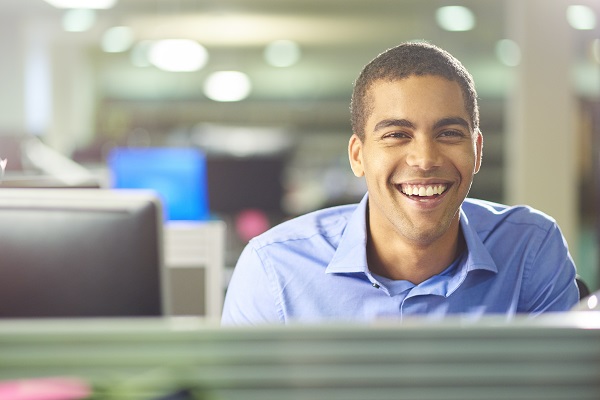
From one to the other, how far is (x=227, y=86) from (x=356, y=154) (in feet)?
30.3

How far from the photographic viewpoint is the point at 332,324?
1.76 ft

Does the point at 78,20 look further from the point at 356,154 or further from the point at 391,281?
the point at 391,281

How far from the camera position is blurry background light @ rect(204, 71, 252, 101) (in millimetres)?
10523

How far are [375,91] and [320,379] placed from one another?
956 millimetres

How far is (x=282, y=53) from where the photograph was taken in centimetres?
1037

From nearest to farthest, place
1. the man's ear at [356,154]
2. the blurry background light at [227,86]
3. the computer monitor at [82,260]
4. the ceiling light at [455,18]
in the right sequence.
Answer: the computer monitor at [82,260]
the man's ear at [356,154]
the ceiling light at [455,18]
the blurry background light at [227,86]

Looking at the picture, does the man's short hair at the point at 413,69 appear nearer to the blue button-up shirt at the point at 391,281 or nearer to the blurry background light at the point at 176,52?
the blue button-up shirt at the point at 391,281

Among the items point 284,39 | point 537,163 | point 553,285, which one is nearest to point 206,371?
point 553,285

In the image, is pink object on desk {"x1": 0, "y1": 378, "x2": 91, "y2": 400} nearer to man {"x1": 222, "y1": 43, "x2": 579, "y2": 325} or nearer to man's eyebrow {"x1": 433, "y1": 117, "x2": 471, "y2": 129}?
man {"x1": 222, "y1": 43, "x2": 579, "y2": 325}

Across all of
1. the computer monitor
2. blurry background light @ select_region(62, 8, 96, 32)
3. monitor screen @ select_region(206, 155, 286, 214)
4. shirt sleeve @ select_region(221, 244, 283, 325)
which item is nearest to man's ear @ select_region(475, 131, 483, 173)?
shirt sleeve @ select_region(221, 244, 283, 325)

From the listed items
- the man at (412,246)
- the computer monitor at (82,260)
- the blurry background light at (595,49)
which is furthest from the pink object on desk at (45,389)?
the blurry background light at (595,49)

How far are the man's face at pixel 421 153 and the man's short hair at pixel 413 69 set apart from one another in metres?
0.01

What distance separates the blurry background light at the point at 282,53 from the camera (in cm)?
995

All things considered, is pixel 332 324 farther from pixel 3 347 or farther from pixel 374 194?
pixel 374 194
